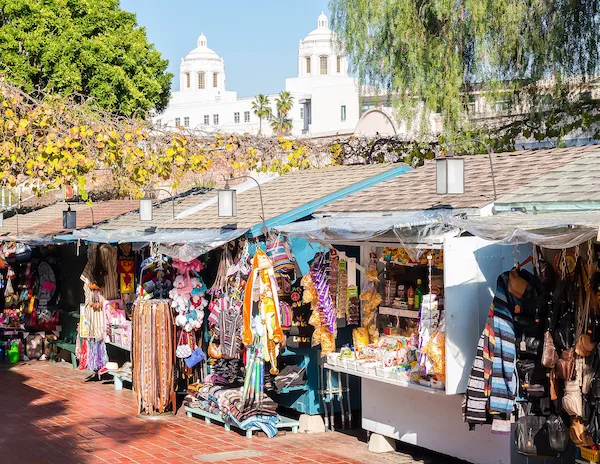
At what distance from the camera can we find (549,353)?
706cm

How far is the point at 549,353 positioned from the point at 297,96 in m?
89.3

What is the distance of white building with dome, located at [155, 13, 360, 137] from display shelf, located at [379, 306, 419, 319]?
136ft

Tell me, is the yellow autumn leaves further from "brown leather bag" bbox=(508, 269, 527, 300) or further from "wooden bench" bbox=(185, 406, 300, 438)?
"brown leather bag" bbox=(508, 269, 527, 300)

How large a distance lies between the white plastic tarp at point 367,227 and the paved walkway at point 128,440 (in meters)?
2.30

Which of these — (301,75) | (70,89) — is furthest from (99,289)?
(301,75)

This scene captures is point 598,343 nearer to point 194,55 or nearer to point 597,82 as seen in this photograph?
point 597,82

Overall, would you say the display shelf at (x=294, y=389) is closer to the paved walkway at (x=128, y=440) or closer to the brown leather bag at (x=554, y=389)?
the paved walkway at (x=128, y=440)

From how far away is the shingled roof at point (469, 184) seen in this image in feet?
29.1

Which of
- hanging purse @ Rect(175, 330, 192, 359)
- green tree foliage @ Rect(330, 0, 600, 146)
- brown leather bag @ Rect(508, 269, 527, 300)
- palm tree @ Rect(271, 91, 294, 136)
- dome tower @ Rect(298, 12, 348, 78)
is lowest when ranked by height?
hanging purse @ Rect(175, 330, 192, 359)

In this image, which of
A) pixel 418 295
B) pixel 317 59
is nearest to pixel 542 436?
pixel 418 295

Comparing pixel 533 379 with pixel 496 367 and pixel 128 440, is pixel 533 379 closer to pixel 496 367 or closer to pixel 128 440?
pixel 496 367

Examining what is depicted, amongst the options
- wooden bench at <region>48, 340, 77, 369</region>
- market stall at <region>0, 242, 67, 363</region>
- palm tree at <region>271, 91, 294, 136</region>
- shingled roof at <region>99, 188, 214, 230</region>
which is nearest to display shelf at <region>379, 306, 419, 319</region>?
shingled roof at <region>99, 188, 214, 230</region>

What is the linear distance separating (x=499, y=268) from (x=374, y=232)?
1228mm

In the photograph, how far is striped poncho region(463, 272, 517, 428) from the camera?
7352mm
